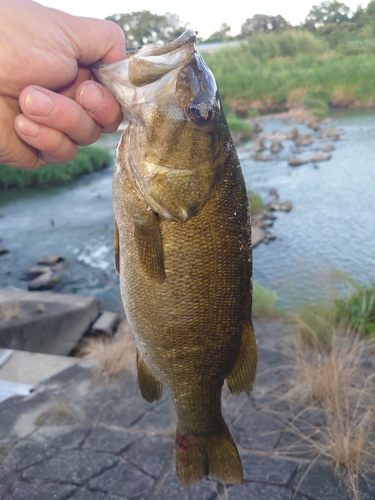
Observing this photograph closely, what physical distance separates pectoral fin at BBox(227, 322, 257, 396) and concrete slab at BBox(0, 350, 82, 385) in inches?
151

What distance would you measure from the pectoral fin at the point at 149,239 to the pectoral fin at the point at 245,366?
1.49 ft

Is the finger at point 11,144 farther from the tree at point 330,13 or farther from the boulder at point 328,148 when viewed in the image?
the boulder at point 328,148

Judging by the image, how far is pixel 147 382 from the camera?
1877mm

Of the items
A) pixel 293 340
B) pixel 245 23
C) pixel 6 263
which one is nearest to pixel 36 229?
pixel 6 263

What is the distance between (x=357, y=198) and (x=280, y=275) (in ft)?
16.1

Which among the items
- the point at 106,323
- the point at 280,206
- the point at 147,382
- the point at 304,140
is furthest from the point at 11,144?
the point at 304,140

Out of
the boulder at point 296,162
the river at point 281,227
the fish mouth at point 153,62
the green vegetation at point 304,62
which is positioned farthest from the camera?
the boulder at point 296,162

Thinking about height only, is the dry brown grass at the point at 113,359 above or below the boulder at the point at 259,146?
above

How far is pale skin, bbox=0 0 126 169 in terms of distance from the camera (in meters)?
1.57

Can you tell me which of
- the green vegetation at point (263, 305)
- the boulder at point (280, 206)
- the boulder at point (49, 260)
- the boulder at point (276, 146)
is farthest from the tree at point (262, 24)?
the green vegetation at point (263, 305)

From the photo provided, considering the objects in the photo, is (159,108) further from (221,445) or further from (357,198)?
(357,198)

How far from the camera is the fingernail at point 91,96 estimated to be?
1696 millimetres

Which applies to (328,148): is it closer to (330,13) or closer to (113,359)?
(330,13)

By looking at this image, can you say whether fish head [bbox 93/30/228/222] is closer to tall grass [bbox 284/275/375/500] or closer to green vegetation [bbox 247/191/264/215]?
tall grass [bbox 284/275/375/500]
